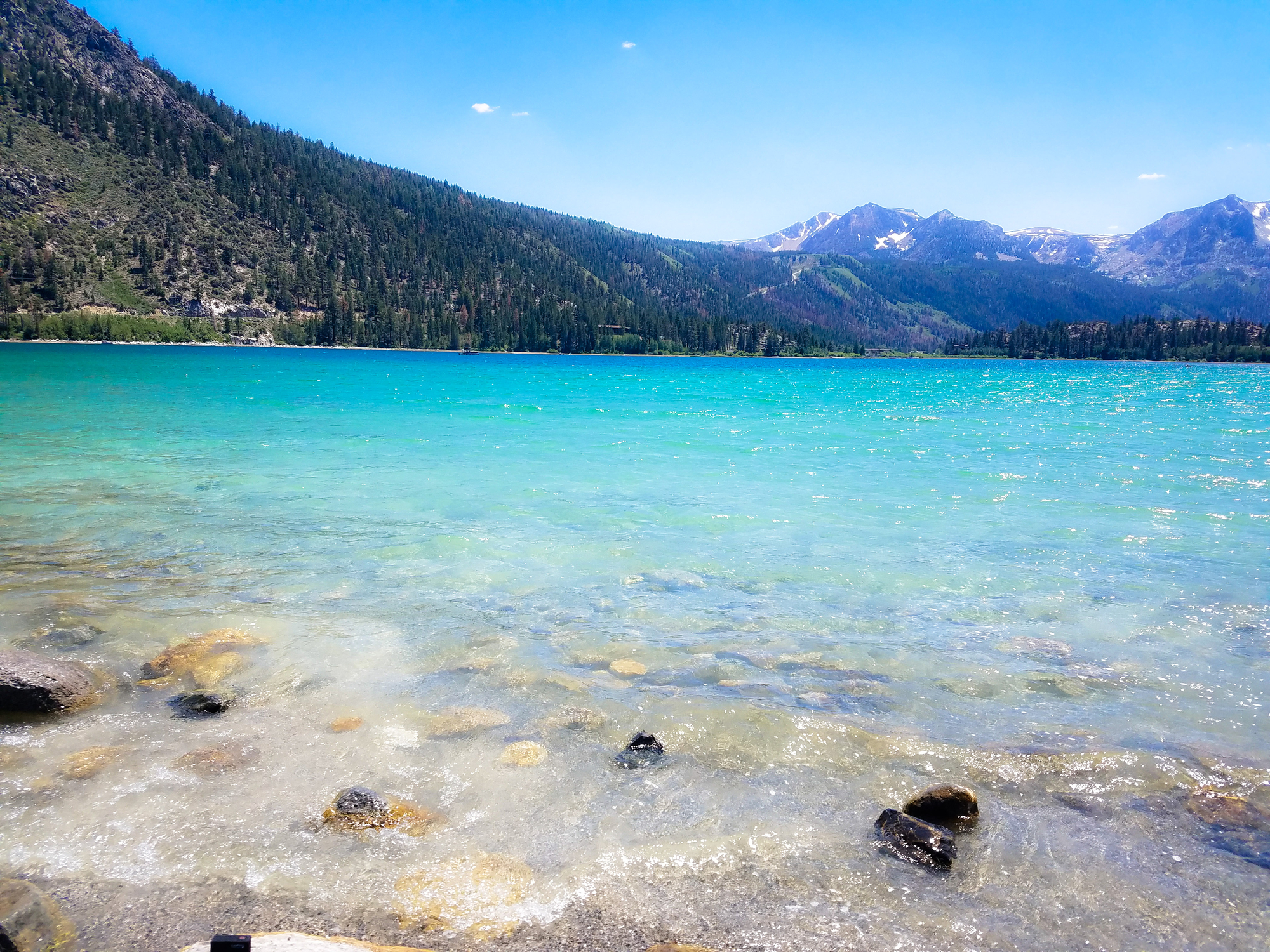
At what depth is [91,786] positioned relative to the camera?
233 inches

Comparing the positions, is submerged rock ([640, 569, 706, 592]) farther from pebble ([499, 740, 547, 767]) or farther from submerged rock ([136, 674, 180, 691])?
submerged rock ([136, 674, 180, 691])

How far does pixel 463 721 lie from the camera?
7480 millimetres

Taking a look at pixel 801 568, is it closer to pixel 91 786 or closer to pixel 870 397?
pixel 91 786

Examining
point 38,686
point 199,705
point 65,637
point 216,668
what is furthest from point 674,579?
point 65,637

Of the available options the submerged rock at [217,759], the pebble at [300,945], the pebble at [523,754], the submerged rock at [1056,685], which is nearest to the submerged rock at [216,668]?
the submerged rock at [217,759]

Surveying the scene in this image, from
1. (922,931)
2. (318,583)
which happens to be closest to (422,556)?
(318,583)

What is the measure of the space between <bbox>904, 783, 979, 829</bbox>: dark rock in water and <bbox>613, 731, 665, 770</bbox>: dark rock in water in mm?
2304

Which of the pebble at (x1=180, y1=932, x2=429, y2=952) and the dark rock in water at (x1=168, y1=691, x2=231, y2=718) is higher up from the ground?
the pebble at (x1=180, y1=932, x2=429, y2=952)

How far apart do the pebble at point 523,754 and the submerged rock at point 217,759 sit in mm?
2331

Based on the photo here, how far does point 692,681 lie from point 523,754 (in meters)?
2.61

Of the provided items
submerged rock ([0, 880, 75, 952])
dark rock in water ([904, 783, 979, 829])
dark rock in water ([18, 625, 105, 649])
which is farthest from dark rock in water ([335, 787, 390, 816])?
dark rock in water ([18, 625, 105, 649])

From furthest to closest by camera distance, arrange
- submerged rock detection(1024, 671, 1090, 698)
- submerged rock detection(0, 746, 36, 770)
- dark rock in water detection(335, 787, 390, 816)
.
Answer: submerged rock detection(1024, 671, 1090, 698) < submerged rock detection(0, 746, 36, 770) < dark rock in water detection(335, 787, 390, 816)

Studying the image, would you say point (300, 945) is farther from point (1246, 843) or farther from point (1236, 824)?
point (1236, 824)

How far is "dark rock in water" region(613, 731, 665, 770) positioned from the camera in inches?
263
